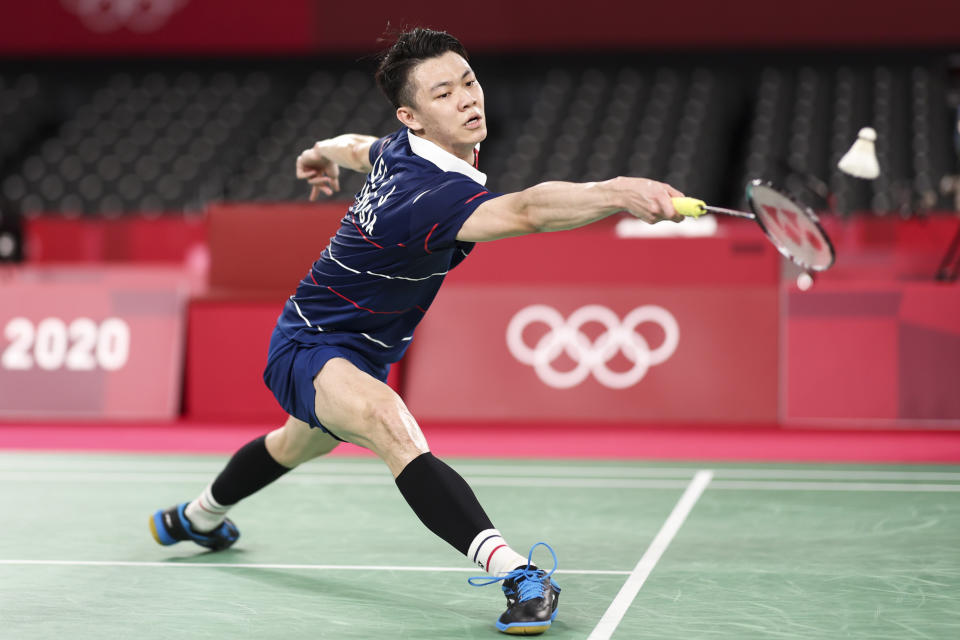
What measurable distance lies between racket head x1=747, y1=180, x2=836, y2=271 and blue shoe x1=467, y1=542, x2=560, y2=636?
1.12m

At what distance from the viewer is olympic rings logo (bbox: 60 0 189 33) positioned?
56.2 ft

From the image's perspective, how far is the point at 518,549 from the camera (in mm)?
4121

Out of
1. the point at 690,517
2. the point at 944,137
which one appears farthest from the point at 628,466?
the point at 944,137

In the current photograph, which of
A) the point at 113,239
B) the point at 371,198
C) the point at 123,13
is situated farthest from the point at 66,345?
the point at 123,13

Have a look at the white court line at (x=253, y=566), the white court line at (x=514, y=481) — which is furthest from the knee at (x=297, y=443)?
the white court line at (x=514, y=481)

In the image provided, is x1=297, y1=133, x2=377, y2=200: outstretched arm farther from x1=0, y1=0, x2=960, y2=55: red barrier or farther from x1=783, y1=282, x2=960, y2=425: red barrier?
x1=0, y1=0, x2=960, y2=55: red barrier

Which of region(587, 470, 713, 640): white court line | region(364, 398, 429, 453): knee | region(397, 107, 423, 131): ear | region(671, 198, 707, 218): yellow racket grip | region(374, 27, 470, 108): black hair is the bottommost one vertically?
region(587, 470, 713, 640): white court line

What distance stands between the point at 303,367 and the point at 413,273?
415 mm

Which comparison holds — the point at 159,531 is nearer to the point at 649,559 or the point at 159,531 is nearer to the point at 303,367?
the point at 303,367

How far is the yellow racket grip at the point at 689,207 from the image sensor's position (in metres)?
2.70

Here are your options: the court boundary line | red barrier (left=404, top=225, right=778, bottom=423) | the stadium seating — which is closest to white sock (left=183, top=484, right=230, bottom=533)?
the court boundary line

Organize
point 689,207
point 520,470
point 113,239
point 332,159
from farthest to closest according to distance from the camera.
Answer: point 113,239
point 520,470
point 332,159
point 689,207

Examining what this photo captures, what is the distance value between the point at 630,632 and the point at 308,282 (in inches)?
53.7

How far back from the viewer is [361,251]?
3340mm
